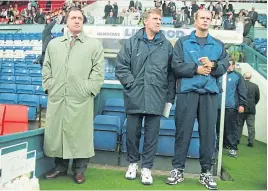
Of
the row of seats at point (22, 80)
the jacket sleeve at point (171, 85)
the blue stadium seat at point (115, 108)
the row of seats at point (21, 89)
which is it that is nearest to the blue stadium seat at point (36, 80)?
the row of seats at point (22, 80)

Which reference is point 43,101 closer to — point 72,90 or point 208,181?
point 72,90

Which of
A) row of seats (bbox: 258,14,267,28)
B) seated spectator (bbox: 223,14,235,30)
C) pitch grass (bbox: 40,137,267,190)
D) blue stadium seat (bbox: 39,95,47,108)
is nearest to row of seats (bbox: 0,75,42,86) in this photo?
blue stadium seat (bbox: 39,95,47,108)

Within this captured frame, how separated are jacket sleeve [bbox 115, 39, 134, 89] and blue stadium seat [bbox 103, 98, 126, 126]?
62.3 inches

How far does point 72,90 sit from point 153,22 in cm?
100

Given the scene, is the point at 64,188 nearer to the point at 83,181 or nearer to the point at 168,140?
the point at 83,181

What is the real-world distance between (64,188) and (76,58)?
1.19 m

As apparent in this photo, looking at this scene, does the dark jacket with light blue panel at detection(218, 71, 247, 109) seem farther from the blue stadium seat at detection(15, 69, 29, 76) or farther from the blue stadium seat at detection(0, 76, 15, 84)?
the blue stadium seat at detection(15, 69, 29, 76)

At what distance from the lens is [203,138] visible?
357 centimetres

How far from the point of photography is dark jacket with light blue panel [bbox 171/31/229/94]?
346 cm

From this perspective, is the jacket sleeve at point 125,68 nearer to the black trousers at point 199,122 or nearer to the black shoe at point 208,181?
the black trousers at point 199,122

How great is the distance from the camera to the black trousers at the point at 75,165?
3.56 meters

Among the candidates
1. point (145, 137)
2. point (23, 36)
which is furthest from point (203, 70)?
point (23, 36)

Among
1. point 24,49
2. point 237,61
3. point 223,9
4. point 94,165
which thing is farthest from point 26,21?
point 94,165

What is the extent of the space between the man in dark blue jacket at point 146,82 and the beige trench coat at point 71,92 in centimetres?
28
